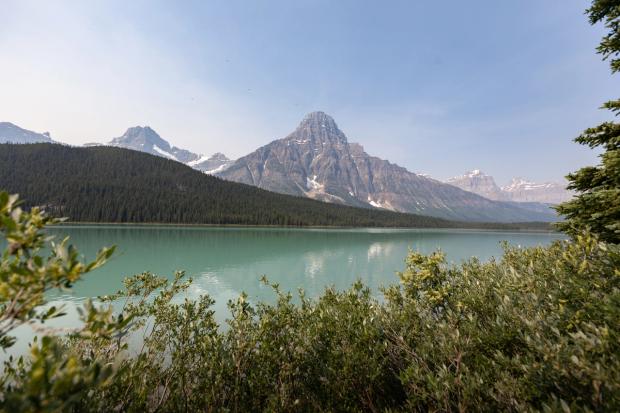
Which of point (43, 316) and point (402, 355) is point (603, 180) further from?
point (43, 316)

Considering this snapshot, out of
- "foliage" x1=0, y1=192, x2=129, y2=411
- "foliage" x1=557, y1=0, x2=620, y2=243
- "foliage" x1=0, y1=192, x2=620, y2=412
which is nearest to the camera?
"foliage" x1=0, y1=192, x2=129, y2=411

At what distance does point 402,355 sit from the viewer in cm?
812

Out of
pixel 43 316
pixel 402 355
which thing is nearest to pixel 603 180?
pixel 402 355

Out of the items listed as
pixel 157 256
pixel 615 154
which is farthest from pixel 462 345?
pixel 157 256

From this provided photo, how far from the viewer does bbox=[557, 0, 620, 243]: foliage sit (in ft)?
33.6

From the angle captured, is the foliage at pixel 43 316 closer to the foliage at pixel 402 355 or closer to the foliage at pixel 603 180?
the foliage at pixel 402 355

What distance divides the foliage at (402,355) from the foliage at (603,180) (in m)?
3.96

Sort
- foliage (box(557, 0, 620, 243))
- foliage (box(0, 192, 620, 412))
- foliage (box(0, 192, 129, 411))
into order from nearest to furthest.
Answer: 1. foliage (box(0, 192, 129, 411))
2. foliage (box(0, 192, 620, 412))
3. foliage (box(557, 0, 620, 243))

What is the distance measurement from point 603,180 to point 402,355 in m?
11.0

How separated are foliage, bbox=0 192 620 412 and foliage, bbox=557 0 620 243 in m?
3.96

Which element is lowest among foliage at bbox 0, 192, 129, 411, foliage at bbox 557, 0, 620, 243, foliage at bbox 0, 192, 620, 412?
foliage at bbox 0, 192, 620, 412

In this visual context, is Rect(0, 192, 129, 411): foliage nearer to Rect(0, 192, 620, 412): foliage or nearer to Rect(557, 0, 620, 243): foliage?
Rect(0, 192, 620, 412): foliage

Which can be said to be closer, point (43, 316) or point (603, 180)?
point (43, 316)

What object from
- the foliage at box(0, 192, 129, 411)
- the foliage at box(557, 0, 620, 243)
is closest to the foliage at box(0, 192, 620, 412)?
the foliage at box(0, 192, 129, 411)
